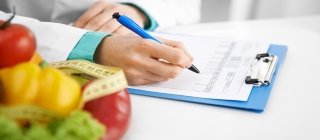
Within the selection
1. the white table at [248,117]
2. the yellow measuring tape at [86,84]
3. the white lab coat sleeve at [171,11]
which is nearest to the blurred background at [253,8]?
the white lab coat sleeve at [171,11]

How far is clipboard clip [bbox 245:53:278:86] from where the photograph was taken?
63 cm

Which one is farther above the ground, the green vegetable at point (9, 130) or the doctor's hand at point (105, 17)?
the doctor's hand at point (105, 17)

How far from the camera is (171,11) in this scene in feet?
3.21

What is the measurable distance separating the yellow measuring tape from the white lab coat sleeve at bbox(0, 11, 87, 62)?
0.10m

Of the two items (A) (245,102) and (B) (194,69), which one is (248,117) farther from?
(B) (194,69)

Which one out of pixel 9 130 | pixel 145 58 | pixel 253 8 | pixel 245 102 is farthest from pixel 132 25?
pixel 253 8

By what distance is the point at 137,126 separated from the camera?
54cm

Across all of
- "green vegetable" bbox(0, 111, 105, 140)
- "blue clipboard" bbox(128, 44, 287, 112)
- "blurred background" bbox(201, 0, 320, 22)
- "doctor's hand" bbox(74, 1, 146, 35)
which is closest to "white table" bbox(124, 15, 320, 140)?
"blue clipboard" bbox(128, 44, 287, 112)

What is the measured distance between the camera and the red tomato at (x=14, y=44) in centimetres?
41

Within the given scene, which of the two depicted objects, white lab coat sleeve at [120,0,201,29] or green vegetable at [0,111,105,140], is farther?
white lab coat sleeve at [120,0,201,29]

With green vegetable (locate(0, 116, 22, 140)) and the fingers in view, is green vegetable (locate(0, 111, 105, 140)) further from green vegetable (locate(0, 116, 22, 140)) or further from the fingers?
the fingers

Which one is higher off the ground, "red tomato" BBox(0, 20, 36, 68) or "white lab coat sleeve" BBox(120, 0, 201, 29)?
"white lab coat sleeve" BBox(120, 0, 201, 29)

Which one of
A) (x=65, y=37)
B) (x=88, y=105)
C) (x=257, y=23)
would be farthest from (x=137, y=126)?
(x=257, y=23)

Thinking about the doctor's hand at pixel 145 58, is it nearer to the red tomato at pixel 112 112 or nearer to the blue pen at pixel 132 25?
the blue pen at pixel 132 25
